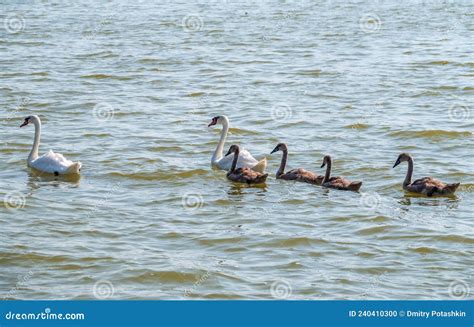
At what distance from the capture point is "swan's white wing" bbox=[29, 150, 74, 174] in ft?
66.0

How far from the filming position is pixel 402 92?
28062 mm

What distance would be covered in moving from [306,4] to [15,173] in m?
26.2

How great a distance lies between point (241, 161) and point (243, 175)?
85 cm

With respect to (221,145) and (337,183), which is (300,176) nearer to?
(337,183)

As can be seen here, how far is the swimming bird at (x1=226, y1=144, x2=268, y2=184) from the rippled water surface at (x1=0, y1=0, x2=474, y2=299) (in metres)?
0.19

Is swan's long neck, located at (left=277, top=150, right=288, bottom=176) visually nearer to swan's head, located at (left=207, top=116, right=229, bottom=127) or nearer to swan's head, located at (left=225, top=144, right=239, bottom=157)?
swan's head, located at (left=225, top=144, right=239, bottom=157)

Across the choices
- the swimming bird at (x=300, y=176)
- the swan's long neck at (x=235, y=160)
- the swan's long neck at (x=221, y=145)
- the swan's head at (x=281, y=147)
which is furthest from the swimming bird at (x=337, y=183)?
the swan's long neck at (x=221, y=145)

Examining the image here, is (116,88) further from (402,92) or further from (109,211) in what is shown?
(109,211)

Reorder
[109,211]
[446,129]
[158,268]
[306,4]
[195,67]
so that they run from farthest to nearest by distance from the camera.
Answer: [306,4] → [195,67] → [446,129] → [109,211] → [158,268]

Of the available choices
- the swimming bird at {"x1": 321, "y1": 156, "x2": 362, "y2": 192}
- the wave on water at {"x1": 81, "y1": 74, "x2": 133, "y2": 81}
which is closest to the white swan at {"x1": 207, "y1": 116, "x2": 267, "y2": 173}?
the swimming bird at {"x1": 321, "y1": 156, "x2": 362, "y2": 192}

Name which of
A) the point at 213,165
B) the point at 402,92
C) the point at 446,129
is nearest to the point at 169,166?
the point at 213,165

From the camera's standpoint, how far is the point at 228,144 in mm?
23016

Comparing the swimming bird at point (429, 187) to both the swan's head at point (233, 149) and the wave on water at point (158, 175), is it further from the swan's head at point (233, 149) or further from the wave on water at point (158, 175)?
the wave on water at point (158, 175)

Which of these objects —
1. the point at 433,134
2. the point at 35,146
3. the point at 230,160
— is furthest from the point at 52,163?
the point at 433,134
